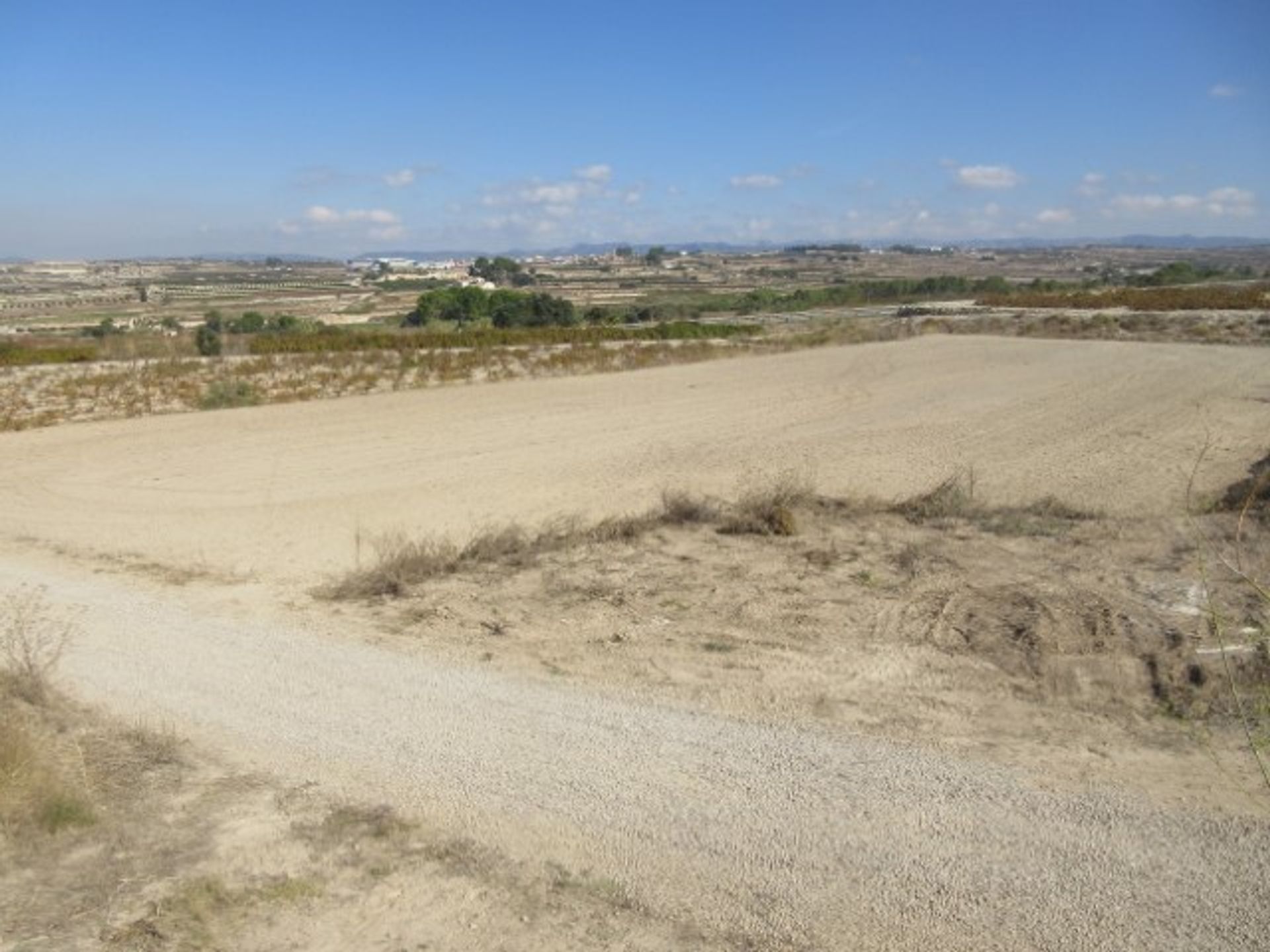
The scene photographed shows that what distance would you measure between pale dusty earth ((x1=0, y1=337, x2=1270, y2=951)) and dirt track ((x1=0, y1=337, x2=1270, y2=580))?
187 millimetres

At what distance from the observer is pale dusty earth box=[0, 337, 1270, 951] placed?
16.7ft

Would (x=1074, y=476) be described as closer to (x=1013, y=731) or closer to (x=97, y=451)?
(x=1013, y=731)

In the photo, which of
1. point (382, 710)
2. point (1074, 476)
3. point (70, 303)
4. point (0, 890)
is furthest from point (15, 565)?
point (70, 303)

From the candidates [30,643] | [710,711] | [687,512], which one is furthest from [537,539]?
[710,711]

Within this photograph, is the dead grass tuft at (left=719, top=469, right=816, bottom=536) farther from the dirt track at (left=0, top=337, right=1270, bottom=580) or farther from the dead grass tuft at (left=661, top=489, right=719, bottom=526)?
the dirt track at (left=0, top=337, right=1270, bottom=580)

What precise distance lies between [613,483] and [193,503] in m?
6.57

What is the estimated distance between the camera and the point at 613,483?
17.9 meters

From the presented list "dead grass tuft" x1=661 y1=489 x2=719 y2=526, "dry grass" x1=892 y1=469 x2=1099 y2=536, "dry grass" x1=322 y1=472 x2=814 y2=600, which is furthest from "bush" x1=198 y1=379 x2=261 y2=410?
"dry grass" x1=892 y1=469 x2=1099 y2=536

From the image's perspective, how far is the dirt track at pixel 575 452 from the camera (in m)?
15.4

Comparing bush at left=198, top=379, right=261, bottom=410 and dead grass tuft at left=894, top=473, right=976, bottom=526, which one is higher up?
dead grass tuft at left=894, top=473, right=976, bottom=526

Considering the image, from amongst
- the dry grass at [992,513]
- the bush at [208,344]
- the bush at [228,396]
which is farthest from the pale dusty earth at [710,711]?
the bush at [208,344]

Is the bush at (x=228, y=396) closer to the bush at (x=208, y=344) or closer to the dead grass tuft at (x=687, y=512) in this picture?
the bush at (x=208, y=344)

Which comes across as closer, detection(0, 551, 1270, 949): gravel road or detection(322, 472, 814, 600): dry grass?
detection(0, 551, 1270, 949): gravel road

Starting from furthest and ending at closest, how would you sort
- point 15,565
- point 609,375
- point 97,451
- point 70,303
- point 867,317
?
1. point 70,303
2. point 867,317
3. point 609,375
4. point 97,451
5. point 15,565
